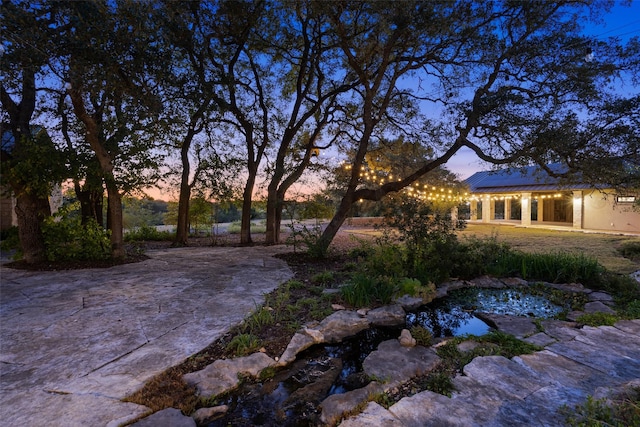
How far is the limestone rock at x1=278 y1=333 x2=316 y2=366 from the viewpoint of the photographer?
2777mm

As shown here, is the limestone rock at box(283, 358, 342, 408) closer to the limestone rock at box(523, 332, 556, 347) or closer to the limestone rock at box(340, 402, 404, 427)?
the limestone rock at box(340, 402, 404, 427)

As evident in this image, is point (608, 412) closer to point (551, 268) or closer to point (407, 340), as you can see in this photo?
point (407, 340)

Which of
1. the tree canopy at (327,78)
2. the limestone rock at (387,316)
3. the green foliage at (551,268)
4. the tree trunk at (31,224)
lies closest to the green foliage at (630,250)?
the green foliage at (551,268)

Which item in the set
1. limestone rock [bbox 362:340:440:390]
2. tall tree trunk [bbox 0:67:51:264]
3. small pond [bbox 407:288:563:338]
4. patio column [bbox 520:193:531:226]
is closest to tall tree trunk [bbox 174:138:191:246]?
tall tree trunk [bbox 0:67:51:264]

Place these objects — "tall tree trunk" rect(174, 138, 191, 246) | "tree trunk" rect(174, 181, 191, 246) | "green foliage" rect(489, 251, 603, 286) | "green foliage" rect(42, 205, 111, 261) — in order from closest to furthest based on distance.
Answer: "green foliage" rect(489, 251, 603, 286) → "green foliage" rect(42, 205, 111, 261) → "tall tree trunk" rect(174, 138, 191, 246) → "tree trunk" rect(174, 181, 191, 246)

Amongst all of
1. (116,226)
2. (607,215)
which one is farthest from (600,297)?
(607,215)

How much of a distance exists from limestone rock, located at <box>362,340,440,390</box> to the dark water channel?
13 centimetres

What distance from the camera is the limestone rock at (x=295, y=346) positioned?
2.78m

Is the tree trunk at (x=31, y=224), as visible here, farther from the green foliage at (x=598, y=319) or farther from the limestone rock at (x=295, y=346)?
the green foliage at (x=598, y=319)

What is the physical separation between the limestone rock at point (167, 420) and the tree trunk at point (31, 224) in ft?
20.5

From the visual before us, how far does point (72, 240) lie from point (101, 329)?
443cm

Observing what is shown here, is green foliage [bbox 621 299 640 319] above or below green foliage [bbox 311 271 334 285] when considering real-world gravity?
below

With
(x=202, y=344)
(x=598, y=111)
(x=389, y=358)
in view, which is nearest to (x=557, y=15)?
(x=598, y=111)

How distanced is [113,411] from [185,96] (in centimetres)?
631
